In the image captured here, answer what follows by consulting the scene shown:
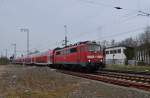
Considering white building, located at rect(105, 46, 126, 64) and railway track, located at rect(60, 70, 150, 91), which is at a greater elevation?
white building, located at rect(105, 46, 126, 64)

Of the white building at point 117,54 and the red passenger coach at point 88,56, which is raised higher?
the white building at point 117,54

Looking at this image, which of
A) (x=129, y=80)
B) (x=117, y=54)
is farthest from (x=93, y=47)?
(x=117, y=54)

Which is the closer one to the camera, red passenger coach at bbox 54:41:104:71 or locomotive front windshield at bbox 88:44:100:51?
red passenger coach at bbox 54:41:104:71

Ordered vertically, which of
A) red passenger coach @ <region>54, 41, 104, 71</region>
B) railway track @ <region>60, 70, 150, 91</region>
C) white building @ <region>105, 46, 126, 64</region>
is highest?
white building @ <region>105, 46, 126, 64</region>

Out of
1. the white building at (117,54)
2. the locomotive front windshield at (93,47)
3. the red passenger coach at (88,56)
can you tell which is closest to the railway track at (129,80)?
the red passenger coach at (88,56)

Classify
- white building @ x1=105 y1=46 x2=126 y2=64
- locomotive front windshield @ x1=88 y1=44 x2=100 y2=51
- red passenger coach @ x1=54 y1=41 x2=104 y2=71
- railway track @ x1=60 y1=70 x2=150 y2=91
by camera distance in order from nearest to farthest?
railway track @ x1=60 y1=70 x2=150 y2=91, red passenger coach @ x1=54 y1=41 x2=104 y2=71, locomotive front windshield @ x1=88 y1=44 x2=100 y2=51, white building @ x1=105 y1=46 x2=126 y2=64

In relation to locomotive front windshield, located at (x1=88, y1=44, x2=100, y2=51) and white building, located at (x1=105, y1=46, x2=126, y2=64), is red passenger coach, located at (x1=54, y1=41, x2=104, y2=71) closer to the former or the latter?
locomotive front windshield, located at (x1=88, y1=44, x2=100, y2=51)

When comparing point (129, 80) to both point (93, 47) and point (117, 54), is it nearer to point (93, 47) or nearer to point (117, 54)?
point (93, 47)

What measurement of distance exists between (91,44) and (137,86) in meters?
17.4

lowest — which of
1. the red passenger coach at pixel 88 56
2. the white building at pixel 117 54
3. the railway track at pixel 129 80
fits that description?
the railway track at pixel 129 80

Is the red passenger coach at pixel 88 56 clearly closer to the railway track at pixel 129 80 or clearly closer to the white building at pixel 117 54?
the railway track at pixel 129 80

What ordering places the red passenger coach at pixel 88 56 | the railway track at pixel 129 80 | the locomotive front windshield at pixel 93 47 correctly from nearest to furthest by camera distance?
the railway track at pixel 129 80 → the red passenger coach at pixel 88 56 → the locomotive front windshield at pixel 93 47

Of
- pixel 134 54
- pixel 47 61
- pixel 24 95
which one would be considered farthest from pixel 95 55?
pixel 134 54

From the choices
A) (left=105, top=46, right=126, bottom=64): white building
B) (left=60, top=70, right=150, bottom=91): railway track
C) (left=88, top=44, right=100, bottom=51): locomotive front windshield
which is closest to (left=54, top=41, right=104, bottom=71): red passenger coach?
(left=88, top=44, right=100, bottom=51): locomotive front windshield
